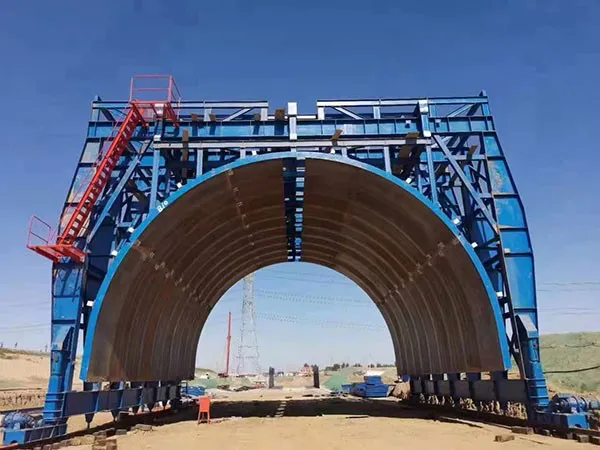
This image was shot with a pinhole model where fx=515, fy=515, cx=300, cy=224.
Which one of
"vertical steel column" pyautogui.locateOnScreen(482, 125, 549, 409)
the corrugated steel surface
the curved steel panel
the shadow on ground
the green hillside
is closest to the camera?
"vertical steel column" pyautogui.locateOnScreen(482, 125, 549, 409)

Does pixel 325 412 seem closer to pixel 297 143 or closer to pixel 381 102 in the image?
pixel 297 143

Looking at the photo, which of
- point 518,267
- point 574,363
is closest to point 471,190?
point 518,267

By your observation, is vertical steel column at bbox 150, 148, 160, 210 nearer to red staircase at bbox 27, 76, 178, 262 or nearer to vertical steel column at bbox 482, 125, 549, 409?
red staircase at bbox 27, 76, 178, 262

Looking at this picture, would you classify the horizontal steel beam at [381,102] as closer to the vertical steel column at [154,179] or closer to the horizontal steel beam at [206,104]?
the horizontal steel beam at [206,104]

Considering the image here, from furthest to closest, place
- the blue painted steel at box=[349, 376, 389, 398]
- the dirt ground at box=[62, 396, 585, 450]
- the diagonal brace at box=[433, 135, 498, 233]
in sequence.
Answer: the blue painted steel at box=[349, 376, 389, 398] < the diagonal brace at box=[433, 135, 498, 233] < the dirt ground at box=[62, 396, 585, 450]

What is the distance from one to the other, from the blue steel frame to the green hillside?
56.1ft

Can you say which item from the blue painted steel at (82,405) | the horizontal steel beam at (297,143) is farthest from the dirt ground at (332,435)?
the horizontal steel beam at (297,143)

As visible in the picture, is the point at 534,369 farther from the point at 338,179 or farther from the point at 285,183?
the point at 285,183

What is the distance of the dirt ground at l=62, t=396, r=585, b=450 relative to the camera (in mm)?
11867

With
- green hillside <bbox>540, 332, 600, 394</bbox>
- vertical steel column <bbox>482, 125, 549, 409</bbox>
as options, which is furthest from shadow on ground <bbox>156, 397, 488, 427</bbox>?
green hillside <bbox>540, 332, 600, 394</bbox>

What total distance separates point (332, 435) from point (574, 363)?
97.2 feet

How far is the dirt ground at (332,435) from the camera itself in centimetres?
1187

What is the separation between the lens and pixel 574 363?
36.6 metres

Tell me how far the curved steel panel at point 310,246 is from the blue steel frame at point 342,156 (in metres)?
0.78
